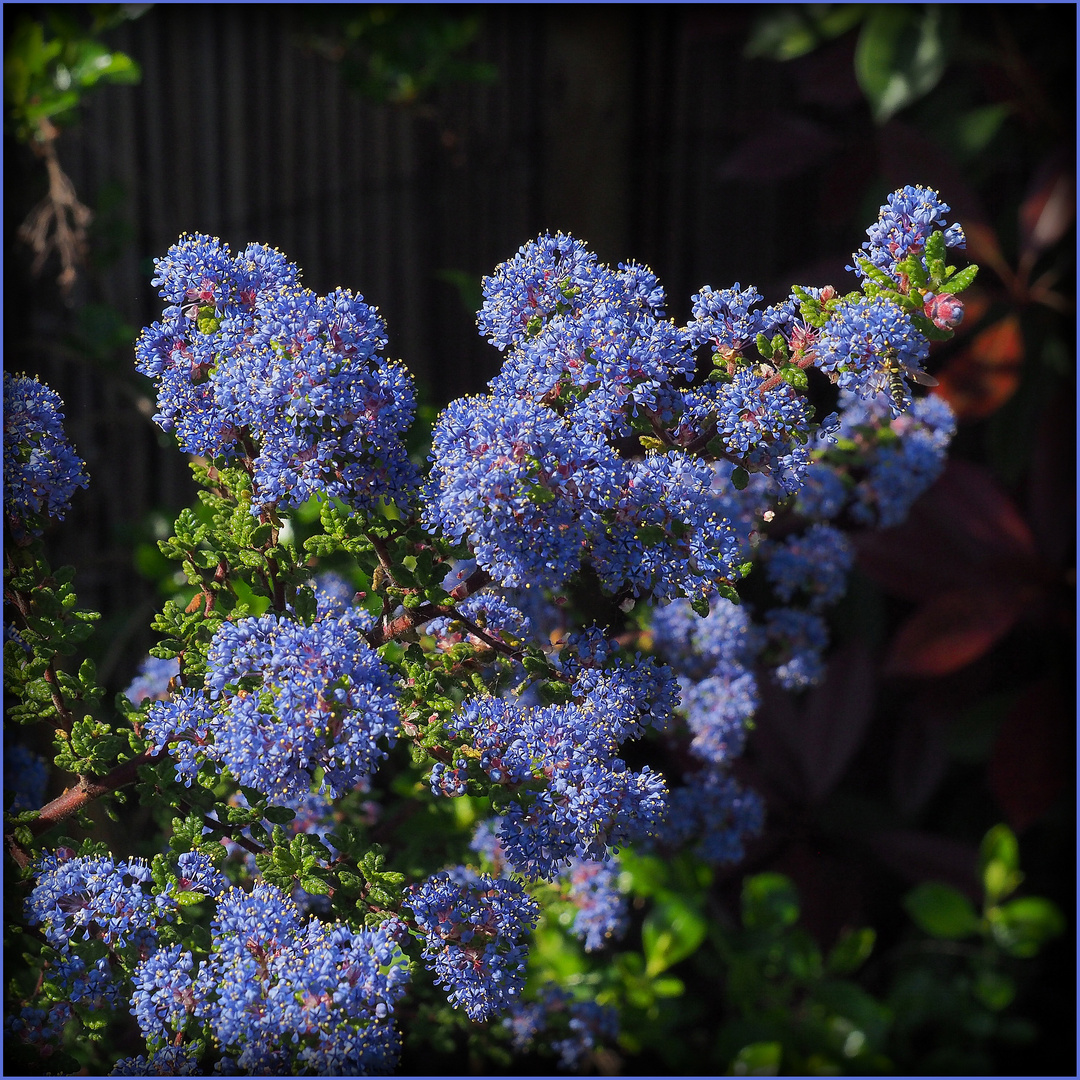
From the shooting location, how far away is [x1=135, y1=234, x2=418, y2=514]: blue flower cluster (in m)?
0.81

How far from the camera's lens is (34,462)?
0.92 meters

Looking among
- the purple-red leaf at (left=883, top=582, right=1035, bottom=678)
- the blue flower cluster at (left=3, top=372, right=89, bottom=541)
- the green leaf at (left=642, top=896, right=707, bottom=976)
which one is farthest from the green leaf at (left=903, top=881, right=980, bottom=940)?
the blue flower cluster at (left=3, top=372, right=89, bottom=541)

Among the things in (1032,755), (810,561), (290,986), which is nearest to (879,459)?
(810,561)

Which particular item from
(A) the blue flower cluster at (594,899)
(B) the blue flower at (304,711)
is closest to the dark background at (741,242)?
(A) the blue flower cluster at (594,899)

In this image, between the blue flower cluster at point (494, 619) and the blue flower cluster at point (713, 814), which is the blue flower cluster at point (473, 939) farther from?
the blue flower cluster at point (713, 814)

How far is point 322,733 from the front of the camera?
79cm

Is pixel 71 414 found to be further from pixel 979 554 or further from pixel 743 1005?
pixel 979 554

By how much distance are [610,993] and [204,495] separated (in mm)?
1078

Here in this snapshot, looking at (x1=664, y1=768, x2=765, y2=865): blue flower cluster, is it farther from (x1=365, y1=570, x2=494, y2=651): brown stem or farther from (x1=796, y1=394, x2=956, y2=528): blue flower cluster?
(x1=365, y1=570, x2=494, y2=651): brown stem

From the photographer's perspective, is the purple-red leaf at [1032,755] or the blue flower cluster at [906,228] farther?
the purple-red leaf at [1032,755]

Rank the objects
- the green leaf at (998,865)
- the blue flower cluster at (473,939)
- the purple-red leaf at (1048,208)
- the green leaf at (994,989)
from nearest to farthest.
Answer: the blue flower cluster at (473,939) → the green leaf at (994,989) → the green leaf at (998,865) → the purple-red leaf at (1048,208)

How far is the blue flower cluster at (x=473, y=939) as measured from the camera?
35.3 inches

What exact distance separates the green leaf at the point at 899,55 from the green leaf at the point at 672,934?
1.69 m

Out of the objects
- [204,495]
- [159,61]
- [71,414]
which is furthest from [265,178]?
[204,495]
